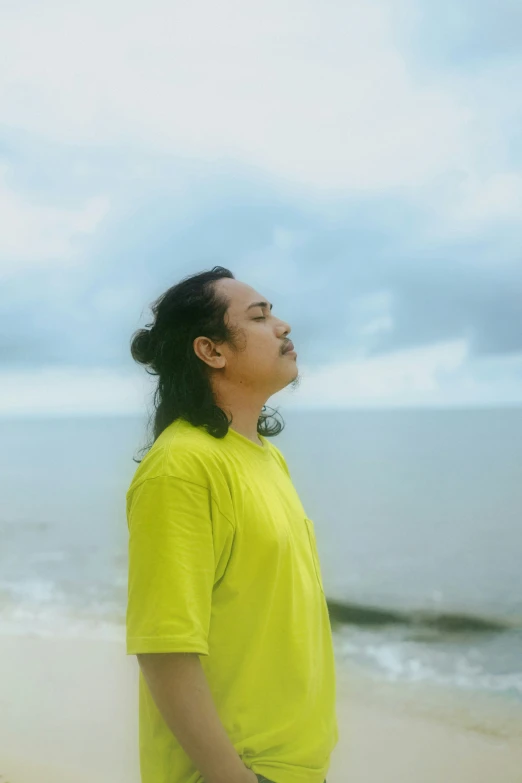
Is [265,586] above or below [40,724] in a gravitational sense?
above

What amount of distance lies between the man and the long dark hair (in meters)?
0.01

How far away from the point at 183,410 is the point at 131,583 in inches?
14.0

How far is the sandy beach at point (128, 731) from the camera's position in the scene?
3568mm

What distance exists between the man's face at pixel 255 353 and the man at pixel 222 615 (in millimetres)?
88

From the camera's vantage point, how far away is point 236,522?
3.90ft

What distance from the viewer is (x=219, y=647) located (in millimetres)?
1189

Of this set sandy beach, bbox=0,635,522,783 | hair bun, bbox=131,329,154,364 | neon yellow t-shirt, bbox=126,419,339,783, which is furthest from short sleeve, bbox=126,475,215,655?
sandy beach, bbox=0,635,522,783

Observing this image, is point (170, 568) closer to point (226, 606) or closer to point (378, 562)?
point (226, 606)

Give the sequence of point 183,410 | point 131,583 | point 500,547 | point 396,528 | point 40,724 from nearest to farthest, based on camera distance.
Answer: point 131,583 → point 183,410 → point 40,724 → point 500,547 → point 396,528

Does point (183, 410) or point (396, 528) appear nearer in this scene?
point (183, 410)

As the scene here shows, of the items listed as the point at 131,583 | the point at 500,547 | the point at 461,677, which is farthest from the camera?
the point at 500,547

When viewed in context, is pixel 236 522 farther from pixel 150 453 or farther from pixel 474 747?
pixel 474 747

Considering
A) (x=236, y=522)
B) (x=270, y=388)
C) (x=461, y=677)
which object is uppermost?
(x=270, y=388)

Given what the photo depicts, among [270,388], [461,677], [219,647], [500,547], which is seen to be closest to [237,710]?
[219,647]
